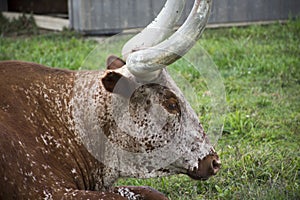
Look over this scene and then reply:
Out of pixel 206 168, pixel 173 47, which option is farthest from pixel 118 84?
pixel 206 168

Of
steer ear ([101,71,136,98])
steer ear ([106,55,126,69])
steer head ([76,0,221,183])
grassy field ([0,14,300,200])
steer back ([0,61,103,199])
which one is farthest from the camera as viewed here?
grassy field ([0,14,300,200])

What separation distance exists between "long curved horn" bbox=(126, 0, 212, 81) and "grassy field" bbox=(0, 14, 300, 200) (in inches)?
49.0

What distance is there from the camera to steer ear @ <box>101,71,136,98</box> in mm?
3494

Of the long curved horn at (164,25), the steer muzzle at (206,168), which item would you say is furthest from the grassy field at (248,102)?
the long curved horn at (164,25)

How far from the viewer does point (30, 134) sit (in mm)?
3469

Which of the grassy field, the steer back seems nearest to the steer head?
the steer back

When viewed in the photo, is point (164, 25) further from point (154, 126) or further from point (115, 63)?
point (154, 126)

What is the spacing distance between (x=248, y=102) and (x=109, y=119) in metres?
3.44

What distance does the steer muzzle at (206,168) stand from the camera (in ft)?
12.2

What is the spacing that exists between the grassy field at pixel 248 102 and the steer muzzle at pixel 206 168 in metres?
0.55

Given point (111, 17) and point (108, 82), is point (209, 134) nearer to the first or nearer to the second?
point (108, 82)

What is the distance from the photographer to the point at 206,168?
372cm

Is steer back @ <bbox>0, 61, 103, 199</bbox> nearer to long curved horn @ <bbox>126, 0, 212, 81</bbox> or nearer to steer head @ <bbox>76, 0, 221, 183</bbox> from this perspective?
steer head @ <bbox>76, 0, 221, 183</bbox>

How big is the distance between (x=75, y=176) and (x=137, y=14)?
7.96 m
